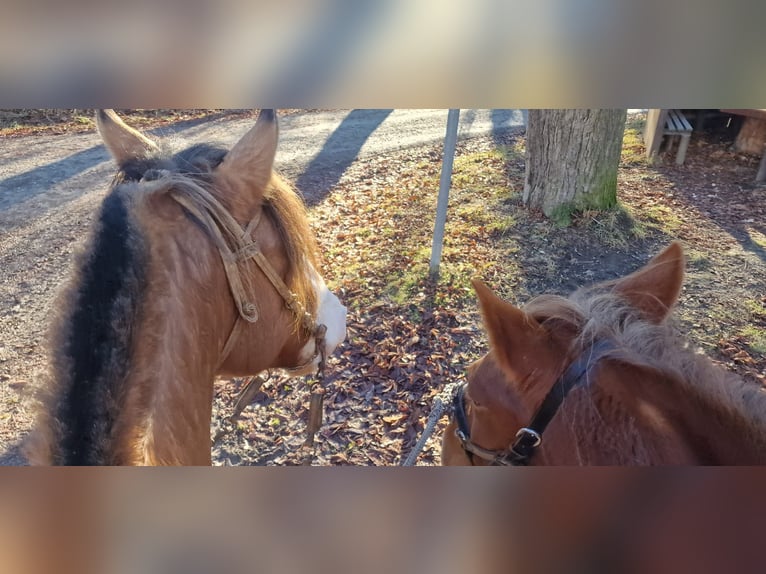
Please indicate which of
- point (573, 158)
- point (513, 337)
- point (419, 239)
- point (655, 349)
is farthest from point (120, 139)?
point (573, 158)

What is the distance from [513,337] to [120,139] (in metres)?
1.41

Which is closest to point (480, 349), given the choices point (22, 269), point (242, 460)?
point (242, 460)

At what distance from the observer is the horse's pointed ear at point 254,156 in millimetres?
1488

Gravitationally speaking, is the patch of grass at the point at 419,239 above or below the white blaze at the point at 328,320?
below

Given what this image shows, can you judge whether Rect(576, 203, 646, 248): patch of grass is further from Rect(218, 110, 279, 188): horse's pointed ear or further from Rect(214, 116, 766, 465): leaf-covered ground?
Rect(218, 110, 279, 188): horse's pointed ear

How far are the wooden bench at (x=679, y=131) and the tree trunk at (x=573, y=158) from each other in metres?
1.16

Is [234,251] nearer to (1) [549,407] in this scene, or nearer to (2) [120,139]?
(2) [120,139]

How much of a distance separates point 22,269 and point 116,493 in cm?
399

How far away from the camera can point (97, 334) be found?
105cm

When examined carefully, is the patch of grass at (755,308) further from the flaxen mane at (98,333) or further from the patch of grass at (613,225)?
the flaxen mane at (98,333)

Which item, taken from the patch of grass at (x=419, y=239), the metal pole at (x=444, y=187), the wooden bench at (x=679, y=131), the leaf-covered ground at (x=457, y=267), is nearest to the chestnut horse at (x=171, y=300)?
the leaf-covered ground at (x=457, y=267)

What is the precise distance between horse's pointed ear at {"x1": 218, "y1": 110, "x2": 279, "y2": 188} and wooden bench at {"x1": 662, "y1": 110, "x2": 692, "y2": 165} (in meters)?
5.57

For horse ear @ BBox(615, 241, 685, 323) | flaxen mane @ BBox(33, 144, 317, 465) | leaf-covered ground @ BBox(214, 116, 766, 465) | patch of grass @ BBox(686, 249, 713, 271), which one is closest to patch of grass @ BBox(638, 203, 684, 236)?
leaf-covered ground @ BBox(214, 116, 766, 465)
